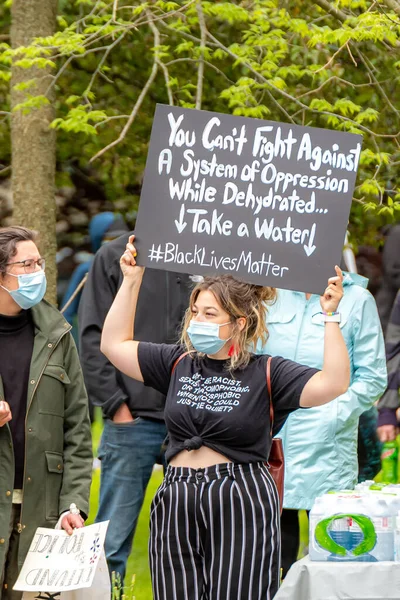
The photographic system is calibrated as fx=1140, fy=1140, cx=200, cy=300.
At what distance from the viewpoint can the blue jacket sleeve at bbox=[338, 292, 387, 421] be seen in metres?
5.23

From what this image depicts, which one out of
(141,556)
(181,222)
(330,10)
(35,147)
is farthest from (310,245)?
(141,556)

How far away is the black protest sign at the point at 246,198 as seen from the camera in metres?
4.24

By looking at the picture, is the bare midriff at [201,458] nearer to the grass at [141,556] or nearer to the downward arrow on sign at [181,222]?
the downward arrow on sign at [181,222]

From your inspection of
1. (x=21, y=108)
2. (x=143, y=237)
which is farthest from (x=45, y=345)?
(x=21, y=108)

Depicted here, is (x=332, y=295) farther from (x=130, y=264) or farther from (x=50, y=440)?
(x=50, y=440)

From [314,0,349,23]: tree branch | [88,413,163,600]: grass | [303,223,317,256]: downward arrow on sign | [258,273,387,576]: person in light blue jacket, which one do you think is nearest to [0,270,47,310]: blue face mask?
[303,223,317,256]: downward arrow on sign

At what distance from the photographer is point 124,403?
5477 millimetres

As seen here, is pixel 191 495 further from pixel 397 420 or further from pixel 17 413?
pixel 397 420

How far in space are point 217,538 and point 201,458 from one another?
28cm

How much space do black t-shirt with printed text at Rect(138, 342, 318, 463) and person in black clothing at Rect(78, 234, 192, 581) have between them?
1.37m

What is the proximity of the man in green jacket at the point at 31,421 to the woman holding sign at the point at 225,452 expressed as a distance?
1.58ft

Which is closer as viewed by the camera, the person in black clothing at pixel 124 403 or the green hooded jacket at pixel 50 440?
the green hooded jacket at pixel 50 440

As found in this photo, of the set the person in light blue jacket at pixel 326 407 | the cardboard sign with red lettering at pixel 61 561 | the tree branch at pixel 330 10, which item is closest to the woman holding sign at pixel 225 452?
the cardboard sign with red lettering at pixel 61 561

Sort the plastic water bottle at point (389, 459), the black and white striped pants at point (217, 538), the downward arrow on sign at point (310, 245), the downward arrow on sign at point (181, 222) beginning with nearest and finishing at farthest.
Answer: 1. the black and white striped pants at point (217, 538)
2. the downward arrow on sign at point (310, 245)
3. the downward arrow on sign at point (181, 222)
4. the plastic water bottle at point (389, 459)
